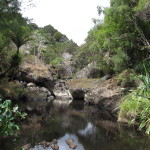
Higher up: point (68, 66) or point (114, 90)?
point (68, 66)

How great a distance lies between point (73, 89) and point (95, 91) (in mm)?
5894

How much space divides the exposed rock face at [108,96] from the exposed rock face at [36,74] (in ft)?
27.2

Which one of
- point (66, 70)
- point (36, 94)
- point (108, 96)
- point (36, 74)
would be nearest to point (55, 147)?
point (108, 96)

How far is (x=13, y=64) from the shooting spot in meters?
9.35

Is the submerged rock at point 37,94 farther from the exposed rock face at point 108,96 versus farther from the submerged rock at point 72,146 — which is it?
the submerged rock at point 72,146

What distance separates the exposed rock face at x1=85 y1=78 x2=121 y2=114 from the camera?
12.4 m

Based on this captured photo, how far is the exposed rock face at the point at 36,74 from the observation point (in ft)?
67.4

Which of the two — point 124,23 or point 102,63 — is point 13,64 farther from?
point 102,63

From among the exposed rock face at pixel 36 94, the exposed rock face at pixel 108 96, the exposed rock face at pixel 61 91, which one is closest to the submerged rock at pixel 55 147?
the exposed rock face at pixel 108 96

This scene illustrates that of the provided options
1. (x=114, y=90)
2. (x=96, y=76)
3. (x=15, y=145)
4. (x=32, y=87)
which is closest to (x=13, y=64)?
(x=15, y=145)

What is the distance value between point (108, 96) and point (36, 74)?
35.6 feet

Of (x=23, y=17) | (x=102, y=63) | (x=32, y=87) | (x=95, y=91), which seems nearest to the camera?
(x=23, y=17)

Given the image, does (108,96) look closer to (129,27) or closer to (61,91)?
(129,27)

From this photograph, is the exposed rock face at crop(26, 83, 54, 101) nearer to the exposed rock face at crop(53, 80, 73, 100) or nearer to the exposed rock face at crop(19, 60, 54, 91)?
the exposed rock face at crop(19, 60, 54, 91)
